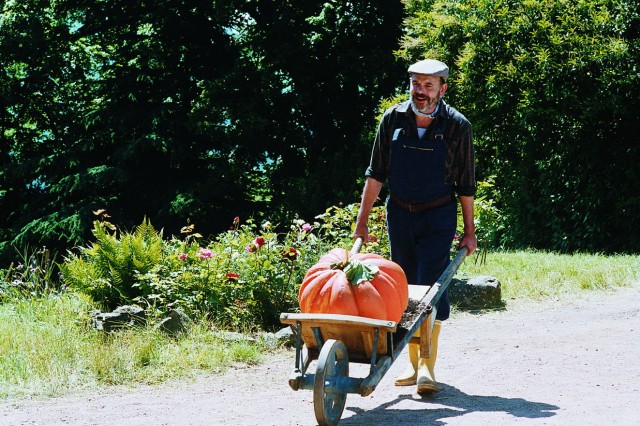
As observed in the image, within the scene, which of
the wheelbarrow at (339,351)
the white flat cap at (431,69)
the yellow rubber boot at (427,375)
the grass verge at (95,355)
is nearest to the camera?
the wheelbarrow at (339,351)

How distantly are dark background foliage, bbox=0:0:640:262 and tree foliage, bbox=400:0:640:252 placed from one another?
37 millimetres

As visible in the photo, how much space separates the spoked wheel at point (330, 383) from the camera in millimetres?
4270

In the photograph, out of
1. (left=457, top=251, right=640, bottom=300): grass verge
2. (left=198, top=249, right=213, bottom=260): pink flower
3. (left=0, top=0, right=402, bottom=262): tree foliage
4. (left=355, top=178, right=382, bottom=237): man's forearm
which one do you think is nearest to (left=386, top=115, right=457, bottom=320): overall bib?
(left=355, top=178, right=382, bottom=237): man's forearm

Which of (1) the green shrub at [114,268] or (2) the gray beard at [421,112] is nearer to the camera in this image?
(2) the gray beard at [421,112]

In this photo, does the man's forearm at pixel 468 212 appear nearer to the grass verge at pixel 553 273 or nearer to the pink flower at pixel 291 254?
the pink flower at pixel 291 254

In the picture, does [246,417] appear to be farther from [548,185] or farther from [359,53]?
[359,53]

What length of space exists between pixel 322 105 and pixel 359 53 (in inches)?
81.8

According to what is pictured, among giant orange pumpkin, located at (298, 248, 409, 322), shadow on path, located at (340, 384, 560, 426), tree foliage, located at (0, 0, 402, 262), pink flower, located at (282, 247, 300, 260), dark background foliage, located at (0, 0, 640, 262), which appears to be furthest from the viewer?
tree foliage, located at (0, 0, 402, 262)

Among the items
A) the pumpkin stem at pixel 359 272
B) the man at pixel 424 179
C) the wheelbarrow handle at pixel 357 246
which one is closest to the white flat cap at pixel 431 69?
the man at pixel 424 179

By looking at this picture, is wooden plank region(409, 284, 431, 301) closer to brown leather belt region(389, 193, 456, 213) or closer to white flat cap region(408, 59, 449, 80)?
brown leather belt region(389, 193, 456, 213)

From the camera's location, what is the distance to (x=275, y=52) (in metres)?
19.2

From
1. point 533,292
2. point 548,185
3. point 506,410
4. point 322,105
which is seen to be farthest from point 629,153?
point 506,410

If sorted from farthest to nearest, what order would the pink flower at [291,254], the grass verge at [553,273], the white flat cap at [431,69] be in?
the grass verge at [553,273] < the pink flower at [291,254] < the white flat cap at [431,69]

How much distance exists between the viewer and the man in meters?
5.33
